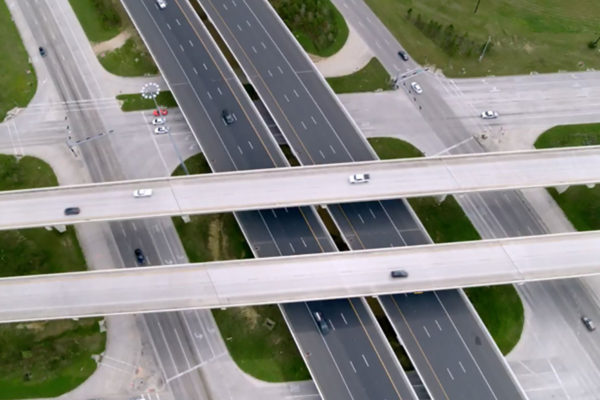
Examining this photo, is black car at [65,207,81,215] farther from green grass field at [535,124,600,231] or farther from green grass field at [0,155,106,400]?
green grass field at [535,124,600,231]

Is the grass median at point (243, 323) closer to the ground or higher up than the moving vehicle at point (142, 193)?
closer to the ground

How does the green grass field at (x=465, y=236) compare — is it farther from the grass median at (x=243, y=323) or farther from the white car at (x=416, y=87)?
the grass median at (x=243, y=323)

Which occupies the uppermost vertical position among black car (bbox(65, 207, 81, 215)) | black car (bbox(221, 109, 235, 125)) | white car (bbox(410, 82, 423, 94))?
black car (bbox(221, 109, 235, 125))

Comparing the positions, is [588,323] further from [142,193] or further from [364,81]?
[142,193]

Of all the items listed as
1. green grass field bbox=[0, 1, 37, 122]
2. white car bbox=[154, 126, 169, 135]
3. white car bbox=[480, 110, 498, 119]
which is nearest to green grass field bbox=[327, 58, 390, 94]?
white car bbox=[480, 110, 498, 119]

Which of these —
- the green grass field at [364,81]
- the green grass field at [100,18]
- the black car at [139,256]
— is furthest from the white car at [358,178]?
the green grass field at [100,18]

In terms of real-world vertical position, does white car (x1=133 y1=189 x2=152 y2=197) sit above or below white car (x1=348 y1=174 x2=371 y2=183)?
above

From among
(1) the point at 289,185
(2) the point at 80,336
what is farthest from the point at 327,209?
(2) the point at 80,336
